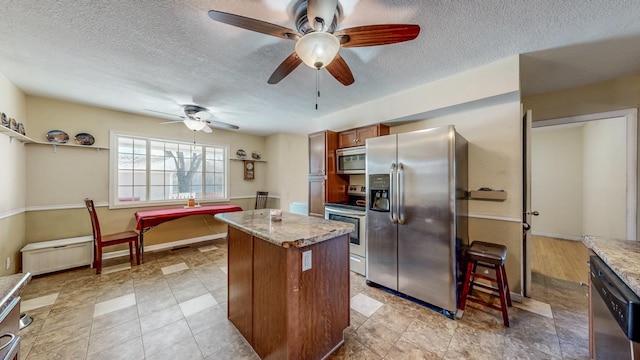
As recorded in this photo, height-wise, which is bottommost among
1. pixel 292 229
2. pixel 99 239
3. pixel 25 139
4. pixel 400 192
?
pixel 99 239

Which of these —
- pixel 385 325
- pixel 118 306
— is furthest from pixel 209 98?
pixel 385 325

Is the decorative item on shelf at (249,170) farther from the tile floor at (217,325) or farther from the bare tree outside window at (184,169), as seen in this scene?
the tile floor at (217,325)

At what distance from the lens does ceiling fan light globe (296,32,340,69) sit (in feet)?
4.46

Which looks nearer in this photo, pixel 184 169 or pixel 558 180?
pixel 184 169

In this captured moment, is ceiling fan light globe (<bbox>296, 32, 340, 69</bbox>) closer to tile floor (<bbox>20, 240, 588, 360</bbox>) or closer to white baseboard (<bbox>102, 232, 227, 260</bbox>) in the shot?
tile floor (<bbox>20, 240, 588, 360</bbox>)

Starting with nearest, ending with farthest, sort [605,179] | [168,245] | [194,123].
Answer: [194,123] → [605,179] → [168,245]

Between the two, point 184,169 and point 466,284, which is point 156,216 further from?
point 466,284

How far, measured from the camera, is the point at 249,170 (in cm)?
564

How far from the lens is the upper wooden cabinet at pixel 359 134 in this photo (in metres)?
3.28

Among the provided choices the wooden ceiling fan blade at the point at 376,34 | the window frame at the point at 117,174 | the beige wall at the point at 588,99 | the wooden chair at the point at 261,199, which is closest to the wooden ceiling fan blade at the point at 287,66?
the wooden ceiling fan blade at the point at 376,34

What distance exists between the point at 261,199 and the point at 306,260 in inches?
180

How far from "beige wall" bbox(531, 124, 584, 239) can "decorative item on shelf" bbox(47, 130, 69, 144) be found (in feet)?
28.3

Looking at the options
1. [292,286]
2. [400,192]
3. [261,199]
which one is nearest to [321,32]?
[292,286]

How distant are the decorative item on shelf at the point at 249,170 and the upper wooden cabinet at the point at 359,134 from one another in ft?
9.27
